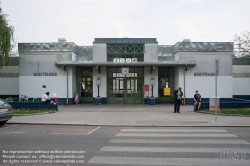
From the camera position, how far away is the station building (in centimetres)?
2420

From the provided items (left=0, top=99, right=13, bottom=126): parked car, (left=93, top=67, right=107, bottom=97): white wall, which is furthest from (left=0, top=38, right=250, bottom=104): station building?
(left=0, top=99, right=13, bottom=126): parked car

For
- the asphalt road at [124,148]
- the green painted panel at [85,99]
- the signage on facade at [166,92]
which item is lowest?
the asphalt road at [124,148]

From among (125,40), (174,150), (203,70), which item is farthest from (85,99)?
(174,150)

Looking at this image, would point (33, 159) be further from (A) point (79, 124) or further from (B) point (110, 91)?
(B) point (110, 91)

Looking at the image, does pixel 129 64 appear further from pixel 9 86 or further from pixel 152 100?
pixel 9 86

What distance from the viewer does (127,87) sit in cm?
2572

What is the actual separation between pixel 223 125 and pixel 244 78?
19430 millimetres

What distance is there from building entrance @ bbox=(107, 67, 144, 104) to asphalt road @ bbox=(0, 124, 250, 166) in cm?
1523

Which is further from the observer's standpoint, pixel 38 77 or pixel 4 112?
pixel 38 77

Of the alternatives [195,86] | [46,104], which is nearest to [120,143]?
[46,104]

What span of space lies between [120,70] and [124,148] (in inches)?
733

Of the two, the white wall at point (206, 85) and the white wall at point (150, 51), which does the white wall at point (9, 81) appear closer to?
the white wall at point (150, 51)

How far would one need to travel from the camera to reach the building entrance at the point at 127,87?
84.3 ft

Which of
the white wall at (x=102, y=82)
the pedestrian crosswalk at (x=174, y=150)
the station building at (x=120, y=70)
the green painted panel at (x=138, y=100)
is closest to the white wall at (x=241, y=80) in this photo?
the station building at (x=120, y=70)
